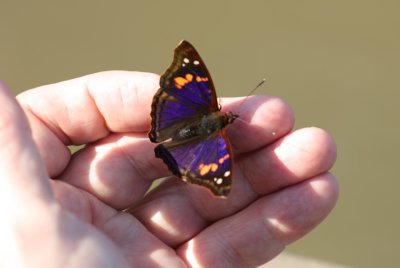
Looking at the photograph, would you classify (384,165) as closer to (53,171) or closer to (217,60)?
(217,60)

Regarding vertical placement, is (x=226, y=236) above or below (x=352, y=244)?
above

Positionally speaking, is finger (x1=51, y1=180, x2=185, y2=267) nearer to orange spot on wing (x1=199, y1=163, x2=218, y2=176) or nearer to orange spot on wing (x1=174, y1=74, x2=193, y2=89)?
orange spot on wing (x1=199, y1=163, x2=218, y2=176)

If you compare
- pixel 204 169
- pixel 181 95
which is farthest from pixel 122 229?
pixel 181 95

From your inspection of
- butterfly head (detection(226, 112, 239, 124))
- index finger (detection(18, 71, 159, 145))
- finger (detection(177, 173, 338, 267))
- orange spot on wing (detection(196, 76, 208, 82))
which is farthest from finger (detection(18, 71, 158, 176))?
finger (detection(177, 173, 338, 267))

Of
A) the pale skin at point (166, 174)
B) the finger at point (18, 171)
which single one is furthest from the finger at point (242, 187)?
the finger at point (18, 171)

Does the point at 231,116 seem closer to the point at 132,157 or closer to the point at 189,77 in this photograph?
the point at 189,77

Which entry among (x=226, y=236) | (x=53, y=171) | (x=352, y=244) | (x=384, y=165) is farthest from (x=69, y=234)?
(x=384, y=165)

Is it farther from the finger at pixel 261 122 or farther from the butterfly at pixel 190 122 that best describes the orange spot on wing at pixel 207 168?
the finger at pixel 261 122
